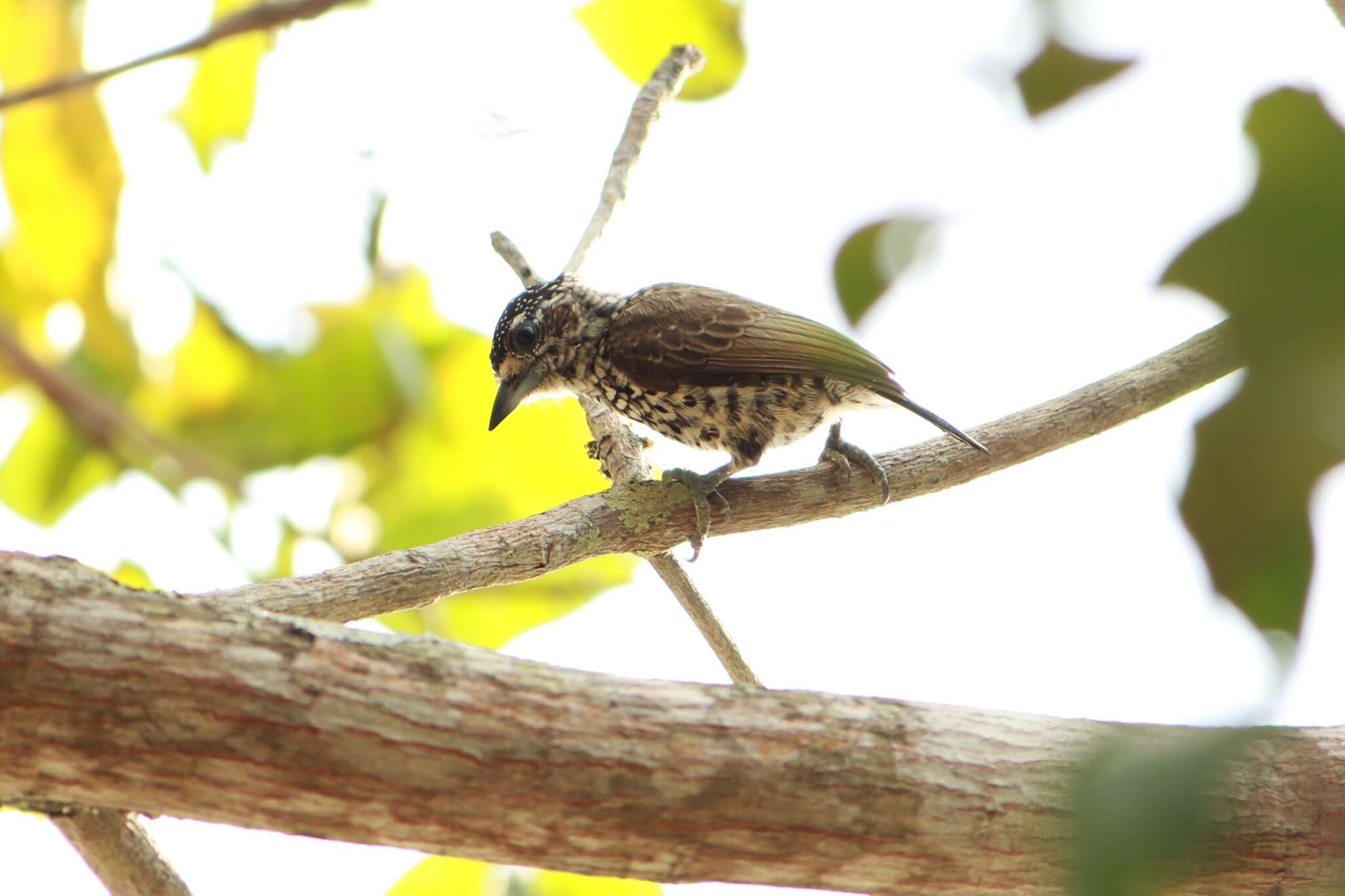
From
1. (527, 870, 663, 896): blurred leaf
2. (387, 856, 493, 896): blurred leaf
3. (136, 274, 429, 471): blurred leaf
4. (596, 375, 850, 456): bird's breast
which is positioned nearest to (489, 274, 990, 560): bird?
(596, 375, 850, 456): bird's breast

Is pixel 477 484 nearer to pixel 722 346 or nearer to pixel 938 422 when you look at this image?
pixel 722 346

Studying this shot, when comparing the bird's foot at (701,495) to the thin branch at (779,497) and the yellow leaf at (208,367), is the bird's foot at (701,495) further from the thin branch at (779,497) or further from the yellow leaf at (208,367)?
the yellow leaf at (208,367)

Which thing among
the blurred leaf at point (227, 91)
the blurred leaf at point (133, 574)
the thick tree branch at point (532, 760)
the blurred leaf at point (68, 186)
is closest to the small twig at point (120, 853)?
the thick tree branch at point (532, 760)

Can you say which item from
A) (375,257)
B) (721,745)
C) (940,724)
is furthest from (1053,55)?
(375,257)

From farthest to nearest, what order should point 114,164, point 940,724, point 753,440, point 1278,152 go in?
point 753,440 → point 114,164 → point 940,724 → point 1278,152

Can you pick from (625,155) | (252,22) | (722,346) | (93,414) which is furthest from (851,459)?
(252,22)

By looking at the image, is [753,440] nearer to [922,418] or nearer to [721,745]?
[922,418]
